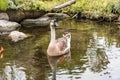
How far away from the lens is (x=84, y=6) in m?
26.3

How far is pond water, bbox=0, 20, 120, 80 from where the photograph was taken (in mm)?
13125

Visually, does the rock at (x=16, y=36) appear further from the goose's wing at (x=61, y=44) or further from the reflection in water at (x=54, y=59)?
the reflection in water at (x=54, y=59)

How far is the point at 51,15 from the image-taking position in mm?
25422

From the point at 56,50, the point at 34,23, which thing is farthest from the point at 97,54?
the point at 34,23

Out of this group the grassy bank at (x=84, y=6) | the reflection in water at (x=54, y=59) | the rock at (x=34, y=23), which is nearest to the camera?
the reflection in water at (x=54, y=59)

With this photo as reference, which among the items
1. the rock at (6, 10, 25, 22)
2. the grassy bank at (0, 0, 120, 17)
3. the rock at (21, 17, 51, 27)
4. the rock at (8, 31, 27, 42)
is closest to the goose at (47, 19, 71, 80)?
the rock at (8, 31, 27, 42)

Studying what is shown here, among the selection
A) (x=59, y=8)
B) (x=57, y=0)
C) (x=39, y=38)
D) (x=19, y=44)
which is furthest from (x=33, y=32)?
(x=57, y=0)

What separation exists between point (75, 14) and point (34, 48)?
9.38 metres

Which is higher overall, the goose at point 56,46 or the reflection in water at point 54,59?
the goose at point 56,46

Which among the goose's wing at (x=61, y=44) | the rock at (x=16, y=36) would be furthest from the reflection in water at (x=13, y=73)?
the rock at (x=16, y=36)

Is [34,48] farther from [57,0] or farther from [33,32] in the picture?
[57,0]

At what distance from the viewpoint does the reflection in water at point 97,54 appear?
47.0 ft

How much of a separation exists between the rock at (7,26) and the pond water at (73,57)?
65 cm

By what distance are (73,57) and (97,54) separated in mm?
1074
